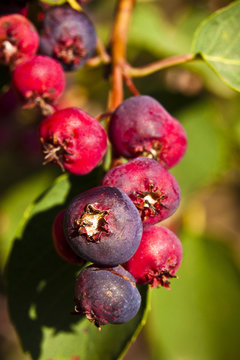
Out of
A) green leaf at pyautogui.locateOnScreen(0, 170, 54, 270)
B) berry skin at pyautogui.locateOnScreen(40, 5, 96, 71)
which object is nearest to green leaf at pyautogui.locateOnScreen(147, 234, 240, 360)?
green leaf at pyautogui.locateOnScreen(0, 170, 54, 270)

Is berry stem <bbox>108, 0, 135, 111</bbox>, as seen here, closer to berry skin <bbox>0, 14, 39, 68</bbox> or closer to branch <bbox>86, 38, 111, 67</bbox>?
branch <bbox>86, 38, 111, 67</bbox>

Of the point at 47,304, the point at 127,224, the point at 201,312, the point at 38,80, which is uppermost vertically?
the point at 38,80

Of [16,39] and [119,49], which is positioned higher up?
[16,39]

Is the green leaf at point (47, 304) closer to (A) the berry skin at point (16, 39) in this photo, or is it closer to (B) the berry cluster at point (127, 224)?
(B) the berry cluster at point (127, 224)

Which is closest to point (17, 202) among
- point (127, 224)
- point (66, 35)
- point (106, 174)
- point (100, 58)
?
point (100, 58)

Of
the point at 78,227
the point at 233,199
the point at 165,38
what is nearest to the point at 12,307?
the point at 78,227

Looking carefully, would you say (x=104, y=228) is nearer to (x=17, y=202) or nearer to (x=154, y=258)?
(x=154, y=258)

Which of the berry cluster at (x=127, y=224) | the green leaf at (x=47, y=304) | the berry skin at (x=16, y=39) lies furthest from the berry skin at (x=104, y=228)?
the berry skin at (x=16, y=39)
